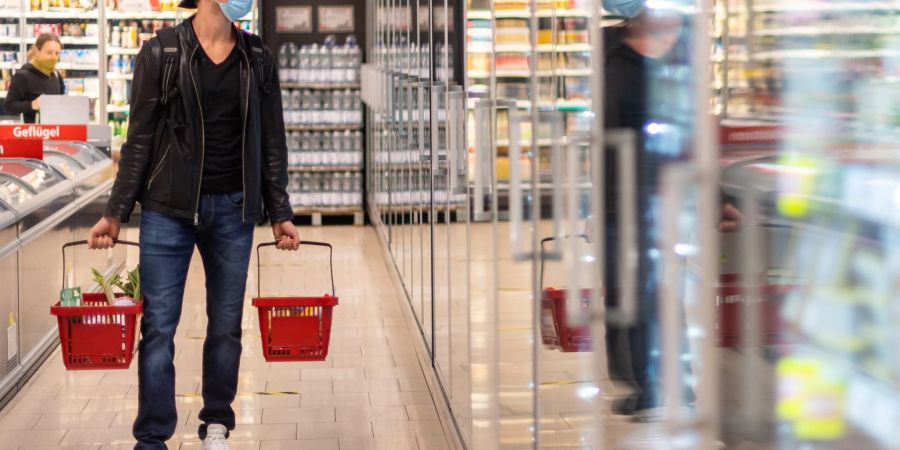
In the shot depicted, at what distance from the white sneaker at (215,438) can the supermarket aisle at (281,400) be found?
310 millimetres

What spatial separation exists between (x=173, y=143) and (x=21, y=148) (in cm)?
310

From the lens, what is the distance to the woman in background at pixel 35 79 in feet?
30.1

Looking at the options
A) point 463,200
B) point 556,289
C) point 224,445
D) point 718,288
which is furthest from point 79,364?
point 718,288

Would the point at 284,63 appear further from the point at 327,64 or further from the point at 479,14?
the point at 479,14

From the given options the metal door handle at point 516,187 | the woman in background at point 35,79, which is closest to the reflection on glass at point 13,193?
the metal door handle at point 516,187

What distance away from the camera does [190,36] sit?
3760 mm

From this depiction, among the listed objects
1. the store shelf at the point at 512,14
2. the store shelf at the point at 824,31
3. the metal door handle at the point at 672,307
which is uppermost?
the store shelf at the point at 512,14

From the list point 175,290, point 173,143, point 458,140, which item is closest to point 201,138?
point 173,143

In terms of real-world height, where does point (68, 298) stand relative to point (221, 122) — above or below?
below

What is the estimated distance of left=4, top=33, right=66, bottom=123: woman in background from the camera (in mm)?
9164

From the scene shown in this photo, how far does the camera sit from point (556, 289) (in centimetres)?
254

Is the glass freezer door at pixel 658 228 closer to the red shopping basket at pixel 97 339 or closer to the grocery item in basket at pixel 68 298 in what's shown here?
the red shopping basket at pixel 97 339

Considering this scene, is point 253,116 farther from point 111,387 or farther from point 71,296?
point 111,387

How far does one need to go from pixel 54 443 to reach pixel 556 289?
2593 mm
